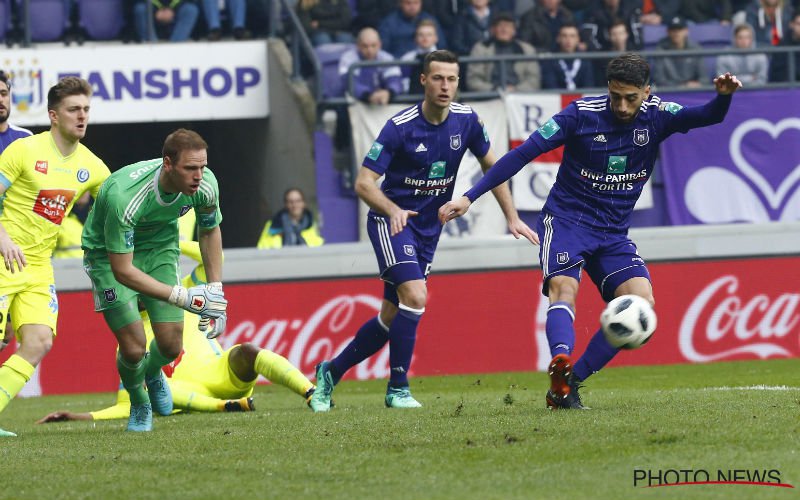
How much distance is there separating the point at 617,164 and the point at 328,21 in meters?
10.3

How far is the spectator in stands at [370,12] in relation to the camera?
18.5 metres

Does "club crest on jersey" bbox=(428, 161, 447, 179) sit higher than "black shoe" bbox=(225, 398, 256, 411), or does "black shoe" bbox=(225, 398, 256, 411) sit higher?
"club crest on jersey" bbox=(428, 161, 447, 179)

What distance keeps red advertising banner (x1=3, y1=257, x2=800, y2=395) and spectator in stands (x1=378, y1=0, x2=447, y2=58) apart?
4511 mm

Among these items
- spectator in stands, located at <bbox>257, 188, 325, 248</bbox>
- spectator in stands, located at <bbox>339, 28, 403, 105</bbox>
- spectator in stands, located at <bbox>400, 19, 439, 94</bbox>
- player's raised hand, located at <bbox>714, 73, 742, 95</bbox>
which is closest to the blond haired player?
player's raised hand, located at <bbox>714, 73, 742, 95</bbox>

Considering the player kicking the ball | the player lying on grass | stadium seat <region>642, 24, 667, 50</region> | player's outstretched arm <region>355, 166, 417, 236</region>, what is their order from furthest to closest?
stadium seat <region>642, 24, 667, 50</region> → the player lying on grass → player's outstretched arm <region>355, 166, 417, 236</region> → the player kicking the ball

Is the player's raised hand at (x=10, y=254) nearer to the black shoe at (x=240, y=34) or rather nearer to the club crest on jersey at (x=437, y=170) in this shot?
the club crest on jersey at (x=437, y=170)

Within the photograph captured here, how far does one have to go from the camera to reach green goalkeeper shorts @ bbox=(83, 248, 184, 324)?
8484 mm

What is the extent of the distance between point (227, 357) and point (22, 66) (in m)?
8.46

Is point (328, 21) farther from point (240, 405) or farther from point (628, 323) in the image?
point (628, 323)

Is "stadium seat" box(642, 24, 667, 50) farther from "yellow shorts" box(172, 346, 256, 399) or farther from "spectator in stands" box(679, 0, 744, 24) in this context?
"yellow shorts" box(172, 346, 256, 399)

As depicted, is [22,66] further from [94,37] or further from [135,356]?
[135,356]

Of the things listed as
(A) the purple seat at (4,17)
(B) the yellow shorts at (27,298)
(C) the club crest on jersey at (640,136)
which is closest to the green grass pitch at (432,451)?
(B) the yellow shorts at (27,298)

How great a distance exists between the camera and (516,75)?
1834 centimetres

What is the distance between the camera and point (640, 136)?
870 centimetres
